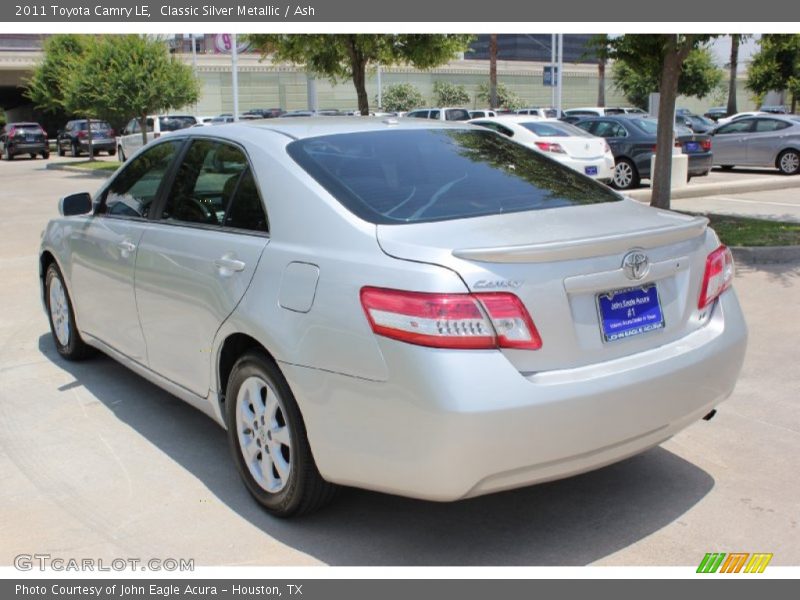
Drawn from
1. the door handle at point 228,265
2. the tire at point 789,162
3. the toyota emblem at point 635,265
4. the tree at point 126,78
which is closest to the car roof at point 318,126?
the door handle at point 228,265

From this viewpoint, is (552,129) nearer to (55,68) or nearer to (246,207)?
(246,207)

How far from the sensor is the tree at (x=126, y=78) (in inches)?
1030

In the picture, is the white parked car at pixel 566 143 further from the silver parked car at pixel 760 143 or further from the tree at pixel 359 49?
the silver parked car at pixel 760 143

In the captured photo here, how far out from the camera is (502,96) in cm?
6312

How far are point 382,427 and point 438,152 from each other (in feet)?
5.32

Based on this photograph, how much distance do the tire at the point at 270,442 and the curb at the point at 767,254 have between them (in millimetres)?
6580

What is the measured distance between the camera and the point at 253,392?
12.5 feet

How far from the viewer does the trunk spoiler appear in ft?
10.3

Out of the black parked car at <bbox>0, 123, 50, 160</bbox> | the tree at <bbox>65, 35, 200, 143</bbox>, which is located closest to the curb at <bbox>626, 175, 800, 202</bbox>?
the tree at <bbox>65, 35, 200, 143</bbox>

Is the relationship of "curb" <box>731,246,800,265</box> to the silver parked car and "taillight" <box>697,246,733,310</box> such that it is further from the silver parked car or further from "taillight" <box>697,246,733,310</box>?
the silver parked car

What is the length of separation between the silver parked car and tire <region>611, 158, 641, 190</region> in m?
4.85
